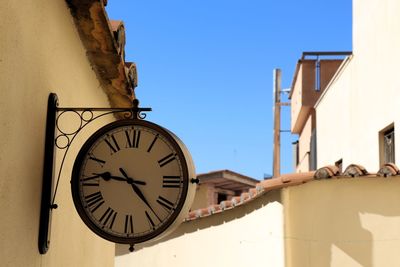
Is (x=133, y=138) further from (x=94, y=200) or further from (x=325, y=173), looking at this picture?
(x=325, y=173)

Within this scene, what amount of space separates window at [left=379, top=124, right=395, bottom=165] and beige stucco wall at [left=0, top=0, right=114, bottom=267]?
6.06 m

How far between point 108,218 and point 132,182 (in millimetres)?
211

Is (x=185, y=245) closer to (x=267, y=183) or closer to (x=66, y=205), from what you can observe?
(x=267, y=183)

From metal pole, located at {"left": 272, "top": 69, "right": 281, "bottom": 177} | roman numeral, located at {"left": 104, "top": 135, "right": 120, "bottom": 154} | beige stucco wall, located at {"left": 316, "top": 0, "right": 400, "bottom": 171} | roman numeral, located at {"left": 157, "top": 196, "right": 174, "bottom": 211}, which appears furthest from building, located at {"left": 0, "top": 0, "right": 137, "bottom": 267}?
metal pole, located at {"left": 272, "top": 69, "right": 281, "bottom": 177}

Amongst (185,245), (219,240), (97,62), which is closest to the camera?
(97,62)

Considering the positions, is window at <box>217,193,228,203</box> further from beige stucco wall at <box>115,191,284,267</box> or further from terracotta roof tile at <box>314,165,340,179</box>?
terracotta roof tile at <box>314,165,340,179</box>

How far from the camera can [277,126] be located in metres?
23.3

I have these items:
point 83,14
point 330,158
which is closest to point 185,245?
point 330,158

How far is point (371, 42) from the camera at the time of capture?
10.3 metres

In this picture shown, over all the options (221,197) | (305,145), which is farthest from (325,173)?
(221,197)

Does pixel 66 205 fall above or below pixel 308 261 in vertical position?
above

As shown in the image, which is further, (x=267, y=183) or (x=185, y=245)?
(x=185, y=245)

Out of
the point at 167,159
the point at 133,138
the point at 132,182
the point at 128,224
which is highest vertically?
the point at 133,138

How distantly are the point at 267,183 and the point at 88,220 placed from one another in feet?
16.5
